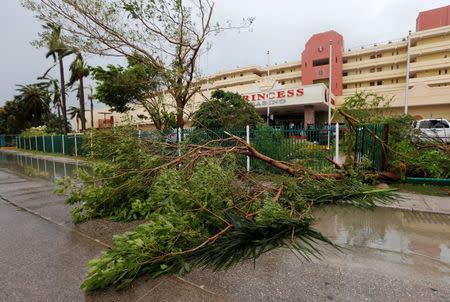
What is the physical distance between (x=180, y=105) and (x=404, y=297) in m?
9.45

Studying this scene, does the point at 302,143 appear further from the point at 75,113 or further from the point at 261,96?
the point at 75,113

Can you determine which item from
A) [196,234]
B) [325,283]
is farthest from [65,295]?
[325,283]

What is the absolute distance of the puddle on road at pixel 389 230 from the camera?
3336 millimetres

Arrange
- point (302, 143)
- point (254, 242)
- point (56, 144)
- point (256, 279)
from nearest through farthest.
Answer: point (256, 279), point (254, 242), point (302, 143), point (56, 144)

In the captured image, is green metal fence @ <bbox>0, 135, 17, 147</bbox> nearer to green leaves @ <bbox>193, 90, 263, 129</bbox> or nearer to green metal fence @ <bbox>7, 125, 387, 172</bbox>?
green leaves @ <bbox>193, 90, 263, 129</bbox>

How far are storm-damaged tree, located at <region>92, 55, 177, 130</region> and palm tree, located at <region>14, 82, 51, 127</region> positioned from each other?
31.2 m

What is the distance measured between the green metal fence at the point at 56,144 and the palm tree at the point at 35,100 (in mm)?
8827

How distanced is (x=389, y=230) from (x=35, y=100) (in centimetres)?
4426

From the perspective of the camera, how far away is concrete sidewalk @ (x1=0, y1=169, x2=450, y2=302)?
2406mm

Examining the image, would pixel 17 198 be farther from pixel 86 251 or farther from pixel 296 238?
pixel 296 238

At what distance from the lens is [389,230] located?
156 inches

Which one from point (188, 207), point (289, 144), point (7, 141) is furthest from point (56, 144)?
point (7, 141)

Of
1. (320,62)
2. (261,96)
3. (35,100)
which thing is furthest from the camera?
(320,62)

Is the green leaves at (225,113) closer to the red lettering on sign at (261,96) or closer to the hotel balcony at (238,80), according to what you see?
the red lettering on sign at (261,96)
